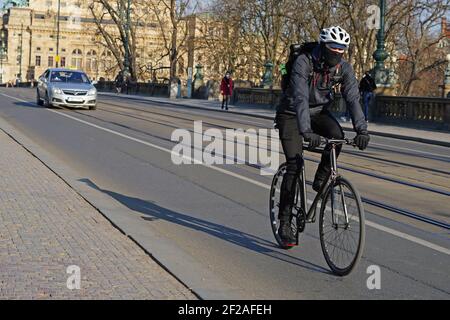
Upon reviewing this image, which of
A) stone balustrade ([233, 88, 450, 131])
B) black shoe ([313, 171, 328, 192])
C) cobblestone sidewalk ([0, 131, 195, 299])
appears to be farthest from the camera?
stone balustrade ([233, 88, 450, 131])

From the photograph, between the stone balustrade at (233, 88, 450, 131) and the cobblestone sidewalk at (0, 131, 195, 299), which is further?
the stone balustrade at (233, 88, 450, 131)

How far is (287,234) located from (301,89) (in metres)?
1.49

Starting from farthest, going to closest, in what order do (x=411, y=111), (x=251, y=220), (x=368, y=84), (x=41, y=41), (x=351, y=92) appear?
(x=41, y=41) → (x=368, y=84) → (x=411, y=111) → (x=251, y=220) → (x=351, y=92)

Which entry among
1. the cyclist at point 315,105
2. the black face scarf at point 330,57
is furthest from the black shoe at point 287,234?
the black face scarf at point 330,57

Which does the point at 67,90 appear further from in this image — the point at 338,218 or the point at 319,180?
the point at 338,218

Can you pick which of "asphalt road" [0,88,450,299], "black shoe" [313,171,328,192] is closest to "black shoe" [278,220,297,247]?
"asphalt road" [0,88,450,299]

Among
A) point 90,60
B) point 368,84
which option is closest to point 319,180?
point 368,84

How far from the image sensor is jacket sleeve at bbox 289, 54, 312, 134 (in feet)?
21.1

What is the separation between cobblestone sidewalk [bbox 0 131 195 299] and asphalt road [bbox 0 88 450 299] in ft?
0.85

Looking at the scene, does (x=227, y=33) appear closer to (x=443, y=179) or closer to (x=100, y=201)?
(x=443, y=179)

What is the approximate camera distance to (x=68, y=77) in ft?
106

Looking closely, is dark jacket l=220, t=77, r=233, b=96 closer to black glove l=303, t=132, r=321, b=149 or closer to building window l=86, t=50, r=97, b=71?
black glove l=303, t=132, r=321, b=149

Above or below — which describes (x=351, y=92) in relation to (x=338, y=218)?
above

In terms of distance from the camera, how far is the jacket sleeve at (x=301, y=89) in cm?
642
